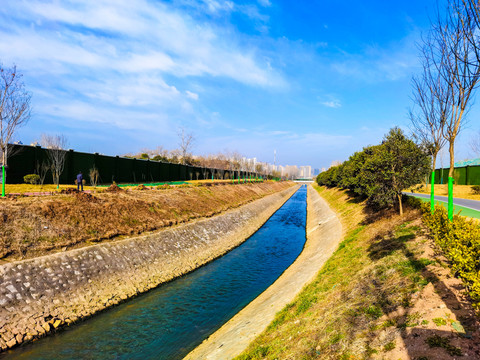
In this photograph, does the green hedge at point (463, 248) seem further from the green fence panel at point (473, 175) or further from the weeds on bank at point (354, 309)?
the green fence panel at point (473, 175)

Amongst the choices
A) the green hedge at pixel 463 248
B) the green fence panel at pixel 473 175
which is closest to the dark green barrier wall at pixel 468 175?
the green fence panel at pixel 473 175

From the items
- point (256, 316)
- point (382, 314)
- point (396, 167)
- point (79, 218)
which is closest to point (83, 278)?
point (79, 218)

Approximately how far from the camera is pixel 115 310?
12.7 meters

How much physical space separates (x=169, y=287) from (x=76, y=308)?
524 centimetres

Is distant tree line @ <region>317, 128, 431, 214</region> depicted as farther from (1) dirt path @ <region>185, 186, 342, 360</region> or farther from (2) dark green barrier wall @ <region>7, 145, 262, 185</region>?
(2) dark green barrier wall @ <region>7, 145, 262, 185</region>

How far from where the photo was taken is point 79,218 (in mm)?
17266

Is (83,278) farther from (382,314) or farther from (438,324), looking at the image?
(438,324)

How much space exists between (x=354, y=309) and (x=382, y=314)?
3.60ft

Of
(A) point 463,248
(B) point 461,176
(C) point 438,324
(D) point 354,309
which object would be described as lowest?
(D) point 354,309

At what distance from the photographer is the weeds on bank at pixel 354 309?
6684 millimetres

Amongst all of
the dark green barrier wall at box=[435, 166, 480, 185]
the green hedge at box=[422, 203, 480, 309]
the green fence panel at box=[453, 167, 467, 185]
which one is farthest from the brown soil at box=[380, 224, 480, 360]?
the green fence panel at box=[453, 167, 467, 185]

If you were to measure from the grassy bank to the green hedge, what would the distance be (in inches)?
21.9

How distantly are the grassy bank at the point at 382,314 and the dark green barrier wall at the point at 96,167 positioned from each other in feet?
92.3

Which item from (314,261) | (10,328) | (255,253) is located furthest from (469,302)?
(255,253)
